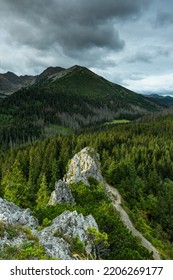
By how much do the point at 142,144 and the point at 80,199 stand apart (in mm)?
98602

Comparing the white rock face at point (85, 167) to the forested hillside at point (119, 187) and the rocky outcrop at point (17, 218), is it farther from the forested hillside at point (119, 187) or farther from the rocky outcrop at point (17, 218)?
the rocky outcrop at point (17, 218)

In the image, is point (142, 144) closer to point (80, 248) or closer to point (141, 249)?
point (141, 249)

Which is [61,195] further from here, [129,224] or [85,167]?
[85,167]

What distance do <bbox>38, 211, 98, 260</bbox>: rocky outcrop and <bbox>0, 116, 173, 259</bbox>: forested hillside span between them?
378 centimetres

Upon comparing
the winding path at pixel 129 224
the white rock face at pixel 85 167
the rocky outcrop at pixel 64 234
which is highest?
the rocky outcrop at pixel 64 234

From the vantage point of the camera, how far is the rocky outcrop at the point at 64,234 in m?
18.9

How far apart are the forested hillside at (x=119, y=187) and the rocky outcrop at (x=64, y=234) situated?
12.4 ft

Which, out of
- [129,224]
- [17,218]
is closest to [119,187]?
[129,224]

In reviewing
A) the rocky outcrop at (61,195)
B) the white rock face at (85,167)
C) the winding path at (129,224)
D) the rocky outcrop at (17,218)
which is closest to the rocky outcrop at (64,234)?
the rocky outcrop at (17,218)

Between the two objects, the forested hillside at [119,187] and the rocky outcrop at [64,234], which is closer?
the rocky outcrop at [64,234]

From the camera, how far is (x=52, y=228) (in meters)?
22.5

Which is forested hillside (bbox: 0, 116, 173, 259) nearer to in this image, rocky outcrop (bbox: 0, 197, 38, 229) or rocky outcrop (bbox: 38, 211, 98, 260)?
rocky outcrop (bbox: 0, 197, 38, 229)
